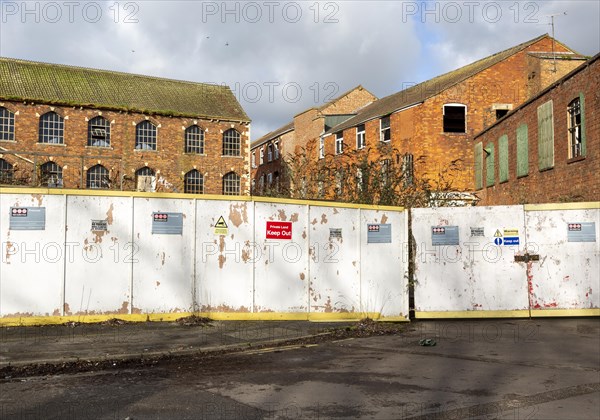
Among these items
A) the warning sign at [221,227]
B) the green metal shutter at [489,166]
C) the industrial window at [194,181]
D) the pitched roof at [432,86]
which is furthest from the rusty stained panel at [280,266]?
the industrial window at [194,181]

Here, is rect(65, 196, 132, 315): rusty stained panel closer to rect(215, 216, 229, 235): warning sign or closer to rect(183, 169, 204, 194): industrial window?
rect(215, 216, 229, 235): warning sign

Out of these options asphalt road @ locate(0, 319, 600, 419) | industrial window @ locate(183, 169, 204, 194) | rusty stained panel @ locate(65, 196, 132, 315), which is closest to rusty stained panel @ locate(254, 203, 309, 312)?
asphalt road @ locate(0, 319, 600, 419)

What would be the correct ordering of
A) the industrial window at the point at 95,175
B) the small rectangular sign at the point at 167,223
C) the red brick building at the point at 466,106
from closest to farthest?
the small rectangular sign at the point at 167,223 → the red brick building at the point at 466,106 → the industrial window at the point at 95,175

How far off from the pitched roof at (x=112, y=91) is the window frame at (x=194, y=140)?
1.05 meters

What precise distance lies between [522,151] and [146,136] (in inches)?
1029

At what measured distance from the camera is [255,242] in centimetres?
1151

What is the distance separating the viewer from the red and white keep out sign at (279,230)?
11594mm

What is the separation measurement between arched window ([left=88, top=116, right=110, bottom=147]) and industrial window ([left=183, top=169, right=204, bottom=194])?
19.7ft

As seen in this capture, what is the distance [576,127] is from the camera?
1745 centimetres

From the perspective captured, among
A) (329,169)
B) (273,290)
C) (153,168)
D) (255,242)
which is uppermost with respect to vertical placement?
(153,168)

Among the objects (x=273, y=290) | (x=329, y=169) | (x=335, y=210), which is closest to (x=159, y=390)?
(x=273, y=290)

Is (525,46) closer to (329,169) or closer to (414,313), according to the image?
(329,169)

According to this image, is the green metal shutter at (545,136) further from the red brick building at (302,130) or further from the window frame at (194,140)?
the window frame at (194,140)

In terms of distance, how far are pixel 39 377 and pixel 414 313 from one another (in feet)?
26.8
